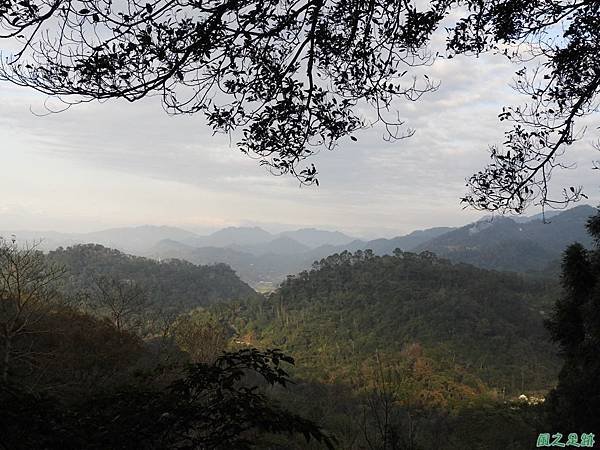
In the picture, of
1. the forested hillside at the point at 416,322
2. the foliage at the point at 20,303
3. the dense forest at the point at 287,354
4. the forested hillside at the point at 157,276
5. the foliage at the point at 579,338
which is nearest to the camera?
the dense forest at the point at 287,354

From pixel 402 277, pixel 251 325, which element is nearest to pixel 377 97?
pixel 251 325

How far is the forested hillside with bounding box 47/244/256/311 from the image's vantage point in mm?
67938

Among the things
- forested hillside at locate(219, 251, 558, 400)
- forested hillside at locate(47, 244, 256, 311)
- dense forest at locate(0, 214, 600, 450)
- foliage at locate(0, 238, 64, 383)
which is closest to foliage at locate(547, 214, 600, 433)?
dense forest at locate(0, 214, 600, 450)

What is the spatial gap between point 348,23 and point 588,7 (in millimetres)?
1736

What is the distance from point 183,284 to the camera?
7981 centimetres

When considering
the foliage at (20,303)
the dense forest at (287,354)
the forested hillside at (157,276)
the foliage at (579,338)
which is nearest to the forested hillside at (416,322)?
the dense forest at (287,354)

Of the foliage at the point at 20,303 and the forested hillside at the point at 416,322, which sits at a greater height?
the foliage at the point at 20,303

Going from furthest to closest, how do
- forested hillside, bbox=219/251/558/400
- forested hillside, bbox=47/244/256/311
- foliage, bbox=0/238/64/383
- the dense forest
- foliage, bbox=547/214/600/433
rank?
forested hillside, bbox=47/244/256/311
forested hillside, bbox=219/251/558/400
foliage, bbox=0/238/64/383
foliage, bbox=547/214/600/433
the dense forest

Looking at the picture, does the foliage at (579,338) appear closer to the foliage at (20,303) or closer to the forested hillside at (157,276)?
the foliage at (20,303)

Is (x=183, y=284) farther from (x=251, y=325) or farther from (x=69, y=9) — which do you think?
(x=69, y=9)

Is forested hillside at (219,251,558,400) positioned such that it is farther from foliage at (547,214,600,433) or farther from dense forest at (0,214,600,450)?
foliage at (547,214,600,433)

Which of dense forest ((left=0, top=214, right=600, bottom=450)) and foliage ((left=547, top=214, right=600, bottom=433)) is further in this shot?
foliage ((left=547, top=214, right=600, bottom=433))

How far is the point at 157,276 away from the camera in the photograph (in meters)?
76.9

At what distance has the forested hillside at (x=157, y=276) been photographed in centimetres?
6794
